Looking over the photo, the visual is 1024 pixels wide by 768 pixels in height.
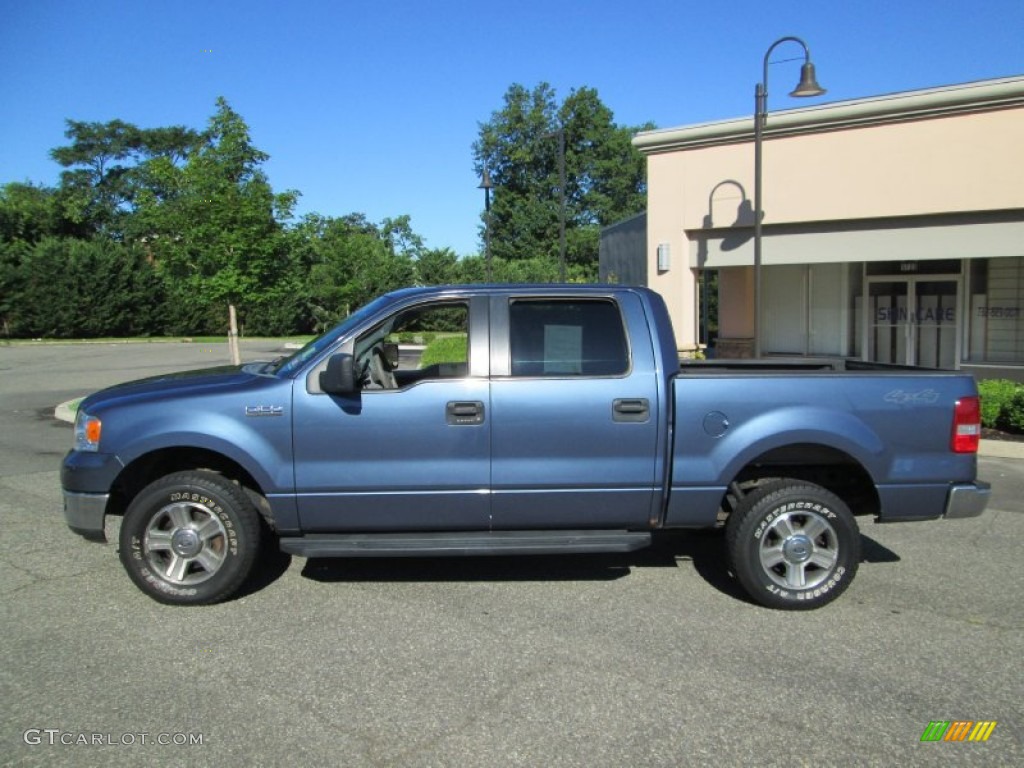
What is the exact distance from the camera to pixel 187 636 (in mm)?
4438

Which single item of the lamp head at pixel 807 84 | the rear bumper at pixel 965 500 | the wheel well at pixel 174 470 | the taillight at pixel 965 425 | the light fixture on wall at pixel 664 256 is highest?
the lamp head at pixel 807 84

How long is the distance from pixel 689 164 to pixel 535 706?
12730mm

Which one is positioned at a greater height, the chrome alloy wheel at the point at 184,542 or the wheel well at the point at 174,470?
the wheel well at the point at 174,470

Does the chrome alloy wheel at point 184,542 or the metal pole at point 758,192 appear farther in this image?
the metal pole at point 758,192

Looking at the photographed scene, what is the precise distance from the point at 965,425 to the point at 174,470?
4.93 meters

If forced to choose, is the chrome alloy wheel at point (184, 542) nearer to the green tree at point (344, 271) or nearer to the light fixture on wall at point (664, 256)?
the light fixture on wall at point (664, 256)

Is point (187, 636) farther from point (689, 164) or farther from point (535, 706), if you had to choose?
point (689, 164)

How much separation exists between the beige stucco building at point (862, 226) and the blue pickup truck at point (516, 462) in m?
9.34

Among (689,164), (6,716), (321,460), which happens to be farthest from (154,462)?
(689,164)

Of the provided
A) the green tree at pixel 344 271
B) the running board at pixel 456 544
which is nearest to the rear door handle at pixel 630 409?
the running board at pixel 456 544

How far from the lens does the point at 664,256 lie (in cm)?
1503

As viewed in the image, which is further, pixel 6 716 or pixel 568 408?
pixel 568 408

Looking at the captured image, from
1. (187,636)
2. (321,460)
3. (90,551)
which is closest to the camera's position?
(187,636)

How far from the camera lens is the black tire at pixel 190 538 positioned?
187 inches
